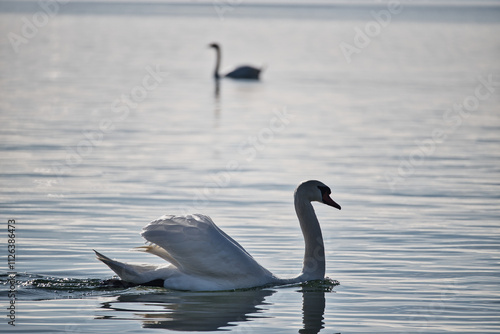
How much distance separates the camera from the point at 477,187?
Result: 14.6 m

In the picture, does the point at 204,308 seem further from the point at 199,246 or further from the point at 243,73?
the point at 243,73

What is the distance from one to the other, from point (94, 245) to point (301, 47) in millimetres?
47199

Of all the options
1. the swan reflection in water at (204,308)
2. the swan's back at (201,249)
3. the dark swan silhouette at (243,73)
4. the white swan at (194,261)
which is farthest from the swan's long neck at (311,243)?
the dark swan silhouette at (243,73)

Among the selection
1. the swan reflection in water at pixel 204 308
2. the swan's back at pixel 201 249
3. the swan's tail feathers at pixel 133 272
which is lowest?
the swan reflection in water at pixel 204 308

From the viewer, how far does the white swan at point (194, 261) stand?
881 cm

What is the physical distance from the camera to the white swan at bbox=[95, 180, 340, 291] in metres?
8.81

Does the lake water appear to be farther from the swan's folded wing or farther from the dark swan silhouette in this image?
the dark swan silhouette

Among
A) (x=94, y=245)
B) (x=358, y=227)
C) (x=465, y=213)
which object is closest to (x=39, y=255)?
(x=94, y=245)

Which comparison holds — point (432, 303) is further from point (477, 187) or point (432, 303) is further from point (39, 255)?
point (477, 187)

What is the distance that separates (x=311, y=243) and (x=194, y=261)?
52.7 inches

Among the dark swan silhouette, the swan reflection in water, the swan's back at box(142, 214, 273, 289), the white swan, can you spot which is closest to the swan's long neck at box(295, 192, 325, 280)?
the swan reflection in water

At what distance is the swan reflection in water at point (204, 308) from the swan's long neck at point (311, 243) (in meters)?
0.16

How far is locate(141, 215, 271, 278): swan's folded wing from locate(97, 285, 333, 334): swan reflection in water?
0.23m

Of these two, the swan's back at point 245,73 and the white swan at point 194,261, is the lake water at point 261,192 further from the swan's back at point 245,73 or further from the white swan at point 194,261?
the swan's back at point 245,73
